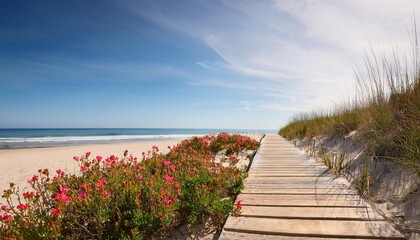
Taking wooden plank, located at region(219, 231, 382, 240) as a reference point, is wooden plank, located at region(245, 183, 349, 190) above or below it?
above

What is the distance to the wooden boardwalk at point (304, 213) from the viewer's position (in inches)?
86.9

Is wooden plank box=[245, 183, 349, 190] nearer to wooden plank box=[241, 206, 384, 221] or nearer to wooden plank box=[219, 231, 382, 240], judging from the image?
wooden plank box=[241, 206, 384, 221]

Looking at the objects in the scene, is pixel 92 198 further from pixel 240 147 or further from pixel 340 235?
pixel 240 147

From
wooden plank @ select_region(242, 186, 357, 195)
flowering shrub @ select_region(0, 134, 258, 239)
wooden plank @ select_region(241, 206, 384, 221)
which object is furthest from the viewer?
wooden plank @ select_region(242, 186, 357, 195)

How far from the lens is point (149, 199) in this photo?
8.91 feet

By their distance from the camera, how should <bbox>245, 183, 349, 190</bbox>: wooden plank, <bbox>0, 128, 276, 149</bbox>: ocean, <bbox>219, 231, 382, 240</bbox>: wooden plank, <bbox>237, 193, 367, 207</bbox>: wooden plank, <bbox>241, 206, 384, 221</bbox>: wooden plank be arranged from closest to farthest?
1. <bbox>219, 231, 382, 240</bbox>: wooden plank
2. <bbox>241, 206, 384, 221</bbox>: wooden plank
3. <bbox>237, 193, 367, 207</bbox>: wooden plank
4. <bbox>245, 183, 349, 190</bbox>: wooden plank
5. <bbox>0, 128, 276, 149</bbox>: ocean

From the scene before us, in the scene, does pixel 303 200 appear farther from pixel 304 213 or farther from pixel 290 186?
pixel 290 186

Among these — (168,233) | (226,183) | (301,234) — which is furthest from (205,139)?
(301,234)

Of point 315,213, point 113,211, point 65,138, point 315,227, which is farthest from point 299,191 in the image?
point 65,138

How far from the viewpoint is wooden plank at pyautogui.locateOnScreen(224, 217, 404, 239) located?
84.7 inches

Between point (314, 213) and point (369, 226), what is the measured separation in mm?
477

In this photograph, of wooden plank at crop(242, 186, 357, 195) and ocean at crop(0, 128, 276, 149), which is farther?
ocean at crop(0, 128, 276, 149)

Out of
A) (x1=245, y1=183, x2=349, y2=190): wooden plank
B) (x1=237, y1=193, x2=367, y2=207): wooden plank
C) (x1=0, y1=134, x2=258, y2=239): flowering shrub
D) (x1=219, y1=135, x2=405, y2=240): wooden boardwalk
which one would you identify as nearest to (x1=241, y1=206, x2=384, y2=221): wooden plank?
(x1=219, y1=135, x2=405, y2=240): wooden boardwalk

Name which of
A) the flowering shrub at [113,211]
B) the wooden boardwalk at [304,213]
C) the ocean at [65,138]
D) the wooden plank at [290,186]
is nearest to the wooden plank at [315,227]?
the wooden boardwalk at [304,213]
